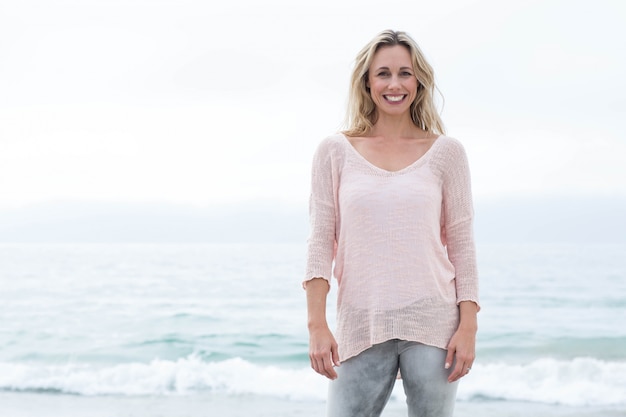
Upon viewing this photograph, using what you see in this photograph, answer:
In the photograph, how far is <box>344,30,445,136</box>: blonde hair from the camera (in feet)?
6.48

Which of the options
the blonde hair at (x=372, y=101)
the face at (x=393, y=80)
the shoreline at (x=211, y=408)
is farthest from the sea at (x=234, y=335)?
the face at (x=393, y=80)

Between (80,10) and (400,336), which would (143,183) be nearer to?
(80,10)

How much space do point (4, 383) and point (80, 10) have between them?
25.0 feet

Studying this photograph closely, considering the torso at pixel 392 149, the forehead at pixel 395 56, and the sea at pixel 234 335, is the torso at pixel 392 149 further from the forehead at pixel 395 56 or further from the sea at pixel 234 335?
the sea at pixel 234 335

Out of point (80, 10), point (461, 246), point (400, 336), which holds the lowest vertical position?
point (400, 336)

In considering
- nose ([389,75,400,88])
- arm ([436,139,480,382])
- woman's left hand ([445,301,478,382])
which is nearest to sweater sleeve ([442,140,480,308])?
arm ([436,139,480,382])

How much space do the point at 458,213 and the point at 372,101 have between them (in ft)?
1.29

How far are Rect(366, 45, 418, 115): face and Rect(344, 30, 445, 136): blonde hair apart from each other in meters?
0.02

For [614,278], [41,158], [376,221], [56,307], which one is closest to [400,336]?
[376,221]

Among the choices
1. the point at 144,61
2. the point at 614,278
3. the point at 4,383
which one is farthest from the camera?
the point at 144,61

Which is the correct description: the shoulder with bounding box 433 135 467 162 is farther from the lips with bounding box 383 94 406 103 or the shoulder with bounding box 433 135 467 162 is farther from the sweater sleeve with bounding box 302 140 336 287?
the sweater sleeve with bounding box 302 140 336 287

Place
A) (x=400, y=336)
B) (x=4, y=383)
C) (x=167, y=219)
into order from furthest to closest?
(x=167, y=219), (x=4, y=383), (x=400, y=336)

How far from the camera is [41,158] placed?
15445 mm

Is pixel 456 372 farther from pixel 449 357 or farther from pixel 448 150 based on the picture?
pixel 448 150
